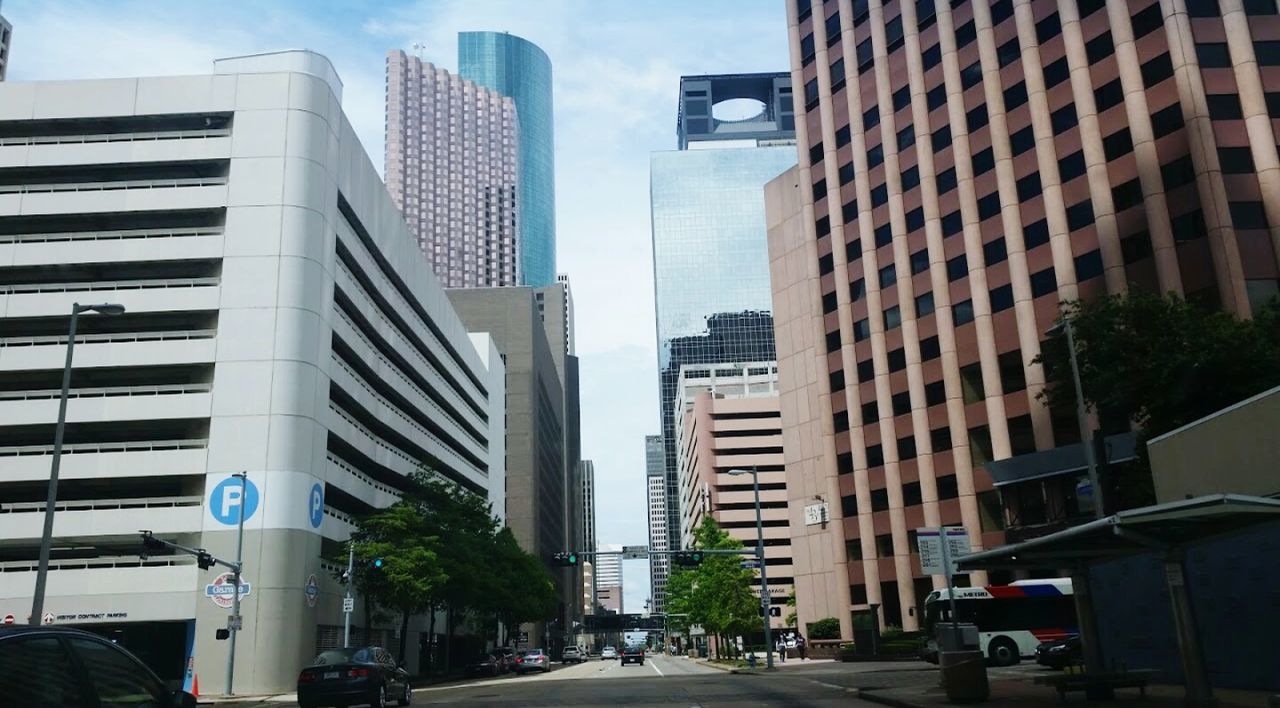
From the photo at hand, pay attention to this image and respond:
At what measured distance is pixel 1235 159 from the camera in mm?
52812

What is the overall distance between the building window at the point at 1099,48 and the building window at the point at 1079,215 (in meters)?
8.69

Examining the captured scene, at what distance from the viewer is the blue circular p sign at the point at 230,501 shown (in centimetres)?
4791

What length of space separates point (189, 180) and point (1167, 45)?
176ft

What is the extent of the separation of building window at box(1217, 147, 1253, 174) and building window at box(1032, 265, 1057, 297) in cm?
1097

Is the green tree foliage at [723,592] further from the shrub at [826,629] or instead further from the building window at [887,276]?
the building window at [887,276]

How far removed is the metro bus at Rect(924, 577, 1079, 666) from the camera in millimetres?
42250

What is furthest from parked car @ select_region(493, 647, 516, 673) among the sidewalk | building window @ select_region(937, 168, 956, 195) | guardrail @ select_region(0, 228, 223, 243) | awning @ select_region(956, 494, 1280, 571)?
awning @ select_region(956, 494, 1280, 571)

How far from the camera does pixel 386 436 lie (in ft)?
231

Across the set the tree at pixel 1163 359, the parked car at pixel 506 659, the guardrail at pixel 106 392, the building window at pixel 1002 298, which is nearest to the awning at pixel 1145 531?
the tree at pixel 1163 359

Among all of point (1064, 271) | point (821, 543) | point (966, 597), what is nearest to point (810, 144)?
point (1064, 271)

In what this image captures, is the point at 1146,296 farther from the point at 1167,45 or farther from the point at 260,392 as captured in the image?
the point at 260,392

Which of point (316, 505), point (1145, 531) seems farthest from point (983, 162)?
point (1145, 531)

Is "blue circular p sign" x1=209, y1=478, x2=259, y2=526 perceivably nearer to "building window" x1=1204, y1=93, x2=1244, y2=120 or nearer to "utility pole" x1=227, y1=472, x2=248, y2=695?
"utility pole" x1=227, y1=472, x2=248, y2=695

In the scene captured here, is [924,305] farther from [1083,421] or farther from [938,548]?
[938,548]
